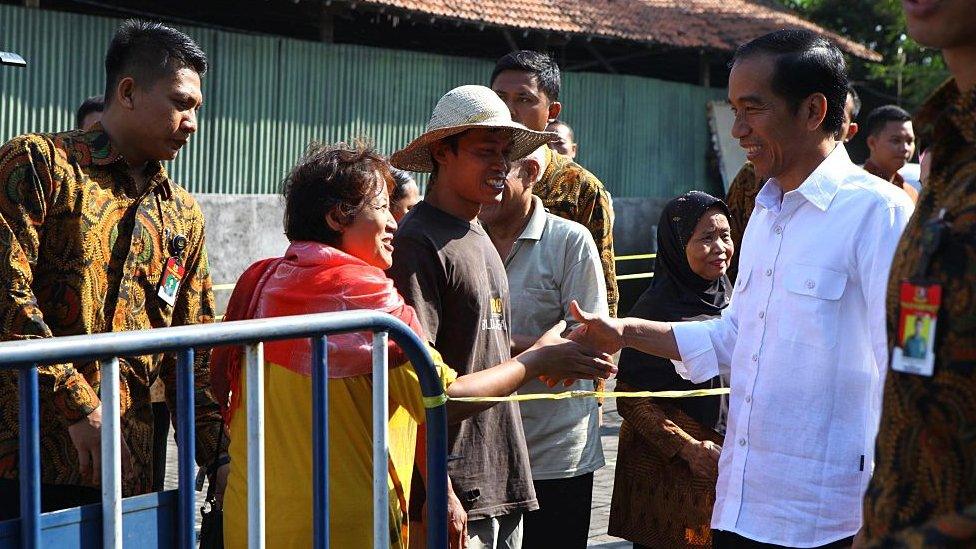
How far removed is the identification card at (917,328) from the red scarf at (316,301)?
1648 millimetres

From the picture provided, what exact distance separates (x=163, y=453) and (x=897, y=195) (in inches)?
94.7

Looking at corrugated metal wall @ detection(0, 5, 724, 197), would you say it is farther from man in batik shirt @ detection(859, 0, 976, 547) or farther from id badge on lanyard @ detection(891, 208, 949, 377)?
id badge on lanyard @ detection(891, 208, 949, 377)

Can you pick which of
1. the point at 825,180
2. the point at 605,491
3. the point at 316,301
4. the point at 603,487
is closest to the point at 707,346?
the point at 825,180

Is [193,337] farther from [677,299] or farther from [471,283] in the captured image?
[677,299]

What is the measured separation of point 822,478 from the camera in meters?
3.43

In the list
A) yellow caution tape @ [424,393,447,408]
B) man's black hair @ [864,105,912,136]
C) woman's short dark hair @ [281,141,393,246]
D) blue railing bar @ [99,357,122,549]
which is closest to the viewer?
blue railing bar @ [99,357,122,549]

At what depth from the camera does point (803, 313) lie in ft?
11.3

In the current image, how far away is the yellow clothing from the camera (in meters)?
3.33

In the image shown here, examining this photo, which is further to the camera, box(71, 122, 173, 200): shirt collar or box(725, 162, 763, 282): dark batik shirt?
box(725, 162, 763, 282): dark batik shirt

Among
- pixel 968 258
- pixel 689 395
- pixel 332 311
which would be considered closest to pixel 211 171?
pixel 689 395

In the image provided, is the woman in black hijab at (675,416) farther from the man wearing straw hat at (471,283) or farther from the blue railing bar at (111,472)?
the blue railing bar at (111,472)

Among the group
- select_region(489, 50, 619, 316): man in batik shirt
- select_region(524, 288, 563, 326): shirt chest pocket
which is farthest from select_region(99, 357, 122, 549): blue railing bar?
select_region(489, 50, 619, 316): man in batik shirt

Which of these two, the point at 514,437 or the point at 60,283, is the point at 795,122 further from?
the point at 60,283

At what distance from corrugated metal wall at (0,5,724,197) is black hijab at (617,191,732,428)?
701 cm
